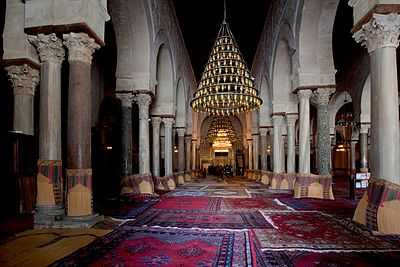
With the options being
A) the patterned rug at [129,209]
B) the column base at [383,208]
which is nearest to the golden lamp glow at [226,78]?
the patterned rug at [129,209]

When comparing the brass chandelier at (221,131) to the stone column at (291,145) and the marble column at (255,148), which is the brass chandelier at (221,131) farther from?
the stone column at (291,145)

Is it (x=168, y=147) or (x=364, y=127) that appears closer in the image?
(x=364, y=127)

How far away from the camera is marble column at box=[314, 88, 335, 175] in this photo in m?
8.41

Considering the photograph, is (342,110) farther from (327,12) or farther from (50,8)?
(50,8)

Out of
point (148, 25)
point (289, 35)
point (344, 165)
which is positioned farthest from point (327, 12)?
point (344, 165)

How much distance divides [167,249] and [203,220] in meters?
1.88

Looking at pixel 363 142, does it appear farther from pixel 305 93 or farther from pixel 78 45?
pixel 78 45

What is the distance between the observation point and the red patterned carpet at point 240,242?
328cm

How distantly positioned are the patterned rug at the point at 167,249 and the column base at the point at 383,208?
5.88 ft

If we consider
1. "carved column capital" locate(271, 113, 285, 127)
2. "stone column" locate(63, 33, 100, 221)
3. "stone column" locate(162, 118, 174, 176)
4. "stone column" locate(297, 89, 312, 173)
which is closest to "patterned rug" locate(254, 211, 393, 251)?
"stone column" locate(63, 33, 100, 221)

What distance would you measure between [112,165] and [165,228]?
7701 mm

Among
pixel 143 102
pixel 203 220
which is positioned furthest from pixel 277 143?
pixel 203 220

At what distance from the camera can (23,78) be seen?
20.4 ft

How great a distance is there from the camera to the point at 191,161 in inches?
819
